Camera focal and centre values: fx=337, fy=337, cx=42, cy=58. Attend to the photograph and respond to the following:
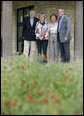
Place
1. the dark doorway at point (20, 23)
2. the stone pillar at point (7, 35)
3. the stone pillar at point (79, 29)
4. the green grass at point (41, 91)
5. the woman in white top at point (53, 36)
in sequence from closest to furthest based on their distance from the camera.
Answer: the green grass at point (41, 91), the woman in white top at point (53, 36), the stone pillar at point (7, 35), the stone pillar at point (79, 29), the dark doorway at point (20, 23)

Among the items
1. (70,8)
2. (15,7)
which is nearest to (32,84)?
(70,8)

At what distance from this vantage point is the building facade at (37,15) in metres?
9.58

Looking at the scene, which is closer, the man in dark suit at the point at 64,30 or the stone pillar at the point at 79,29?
the man in dark suit at the point at 64,30

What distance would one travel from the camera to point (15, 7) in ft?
44.8

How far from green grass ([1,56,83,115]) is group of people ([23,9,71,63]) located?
3210 mm

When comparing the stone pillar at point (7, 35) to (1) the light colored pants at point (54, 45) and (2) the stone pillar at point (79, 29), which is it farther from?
(2) the stone pillar at point (79, 29)

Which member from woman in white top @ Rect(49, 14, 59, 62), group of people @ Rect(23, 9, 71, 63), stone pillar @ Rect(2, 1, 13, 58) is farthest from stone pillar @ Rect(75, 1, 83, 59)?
stone pillar @ Rect(2, 1, 13, 58)

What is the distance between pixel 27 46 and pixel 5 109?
5648mm

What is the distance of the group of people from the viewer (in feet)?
29.4

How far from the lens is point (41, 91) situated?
4234 mm

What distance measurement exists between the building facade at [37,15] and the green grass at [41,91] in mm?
2382

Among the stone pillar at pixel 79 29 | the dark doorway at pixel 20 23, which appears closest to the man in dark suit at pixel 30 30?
the stone pillar at pixel 79 29

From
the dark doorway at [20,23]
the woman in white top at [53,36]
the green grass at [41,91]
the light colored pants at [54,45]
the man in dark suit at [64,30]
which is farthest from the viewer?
the dark doorway at [20,23]

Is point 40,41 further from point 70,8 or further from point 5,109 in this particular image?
point 5,109
